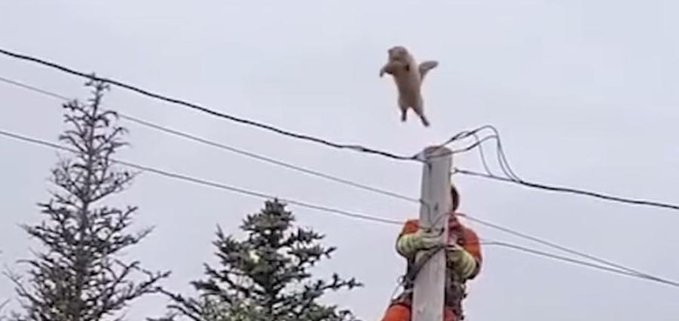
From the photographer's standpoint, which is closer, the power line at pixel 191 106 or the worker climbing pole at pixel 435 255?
the worker climbing pole at pixel 435 255

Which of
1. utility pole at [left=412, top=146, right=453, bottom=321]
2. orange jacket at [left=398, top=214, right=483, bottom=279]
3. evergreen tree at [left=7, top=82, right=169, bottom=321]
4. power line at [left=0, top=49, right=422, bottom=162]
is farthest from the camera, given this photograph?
evergreen tree at [left=7, top=82, right=169, bottom=321]

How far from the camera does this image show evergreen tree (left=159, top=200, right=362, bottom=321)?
12.5 m

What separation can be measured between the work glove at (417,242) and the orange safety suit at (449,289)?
22mm

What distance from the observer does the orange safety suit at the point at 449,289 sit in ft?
10.3

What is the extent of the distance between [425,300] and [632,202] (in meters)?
2.24

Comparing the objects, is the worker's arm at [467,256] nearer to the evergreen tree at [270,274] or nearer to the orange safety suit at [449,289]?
the orange safety suit at [449,289]

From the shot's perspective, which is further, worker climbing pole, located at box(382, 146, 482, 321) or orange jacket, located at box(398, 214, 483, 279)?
orange jacket, located at box(398, 214, 483, 279)

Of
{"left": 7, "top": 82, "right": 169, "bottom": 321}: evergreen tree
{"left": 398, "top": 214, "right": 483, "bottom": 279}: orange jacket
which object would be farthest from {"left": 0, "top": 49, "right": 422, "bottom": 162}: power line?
{"left": 7, "top": 82, "right": 169, "bottom": 321}: evergreen tree

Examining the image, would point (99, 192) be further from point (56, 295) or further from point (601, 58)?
point (601, 58)

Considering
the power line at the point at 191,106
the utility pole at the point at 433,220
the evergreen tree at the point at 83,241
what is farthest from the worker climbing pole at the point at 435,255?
the evergreen tree at the point at 83,241

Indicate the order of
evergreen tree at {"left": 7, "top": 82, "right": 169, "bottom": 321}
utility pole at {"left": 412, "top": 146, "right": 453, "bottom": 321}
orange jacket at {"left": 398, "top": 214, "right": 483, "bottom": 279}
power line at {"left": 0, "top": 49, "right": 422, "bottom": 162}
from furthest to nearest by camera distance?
evergreen tree at {"left": 7, "top": 82, "right": 169, "bottom": 321} < power line at {"left": 0, "top": 49, "right": 422, "bottom": 162} < orange jacket at {"left": 398, "top": 214, "right": 483, "bottom": 279} < utility pole at {"left": 412, "top": 146, "right": 453, "bottom": 321}

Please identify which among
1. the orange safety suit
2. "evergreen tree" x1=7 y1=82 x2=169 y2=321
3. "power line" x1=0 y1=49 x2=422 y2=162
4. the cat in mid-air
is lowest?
the orange safety suit

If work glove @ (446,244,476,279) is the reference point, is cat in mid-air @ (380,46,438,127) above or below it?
above

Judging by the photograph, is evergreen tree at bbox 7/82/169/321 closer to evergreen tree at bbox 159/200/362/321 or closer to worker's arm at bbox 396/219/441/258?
Answer: evergreen tree at bbox 159/200/362/321
